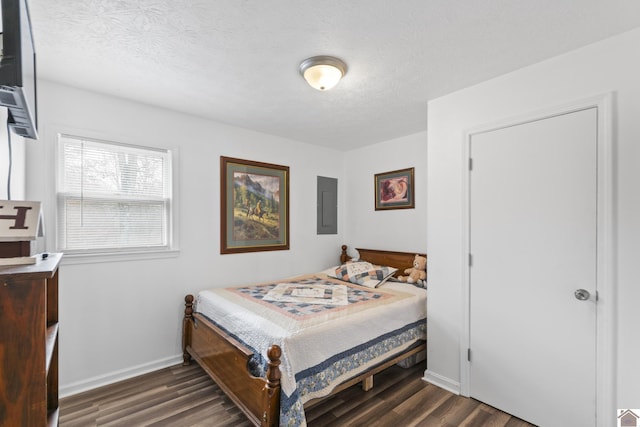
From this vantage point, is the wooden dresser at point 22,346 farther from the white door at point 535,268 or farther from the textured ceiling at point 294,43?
the white door at point 535,268

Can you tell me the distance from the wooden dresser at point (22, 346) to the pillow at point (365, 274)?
2.80 meters

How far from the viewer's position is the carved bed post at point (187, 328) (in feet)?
9.45

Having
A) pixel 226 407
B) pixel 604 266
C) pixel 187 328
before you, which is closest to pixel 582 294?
pixel 604 266

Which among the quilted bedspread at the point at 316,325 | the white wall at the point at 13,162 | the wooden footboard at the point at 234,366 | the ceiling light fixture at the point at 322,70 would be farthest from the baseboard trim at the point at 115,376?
the ceiling light fixture at the point at 322,70

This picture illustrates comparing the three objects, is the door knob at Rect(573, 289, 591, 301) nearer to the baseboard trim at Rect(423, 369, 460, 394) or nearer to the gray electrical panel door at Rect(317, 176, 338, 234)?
the baseboard trim at Rect(423, 369, 460, 394)

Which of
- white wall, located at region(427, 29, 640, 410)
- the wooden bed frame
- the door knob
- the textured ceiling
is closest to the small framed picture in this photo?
white wall, located at region(427, 29, 640, 410)

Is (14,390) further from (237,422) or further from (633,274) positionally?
(633,274)

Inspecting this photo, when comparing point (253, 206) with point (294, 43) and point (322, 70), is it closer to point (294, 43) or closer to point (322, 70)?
point (322, 70)

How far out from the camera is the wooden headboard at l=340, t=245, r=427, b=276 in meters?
3.64

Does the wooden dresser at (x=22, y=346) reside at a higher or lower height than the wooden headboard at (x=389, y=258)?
higher

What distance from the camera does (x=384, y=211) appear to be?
13.2 ft

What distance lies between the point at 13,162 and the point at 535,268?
11.2 ft

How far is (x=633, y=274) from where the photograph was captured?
1.70 metres

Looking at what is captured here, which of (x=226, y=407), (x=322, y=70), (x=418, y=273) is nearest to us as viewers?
(x=322, y=70)
